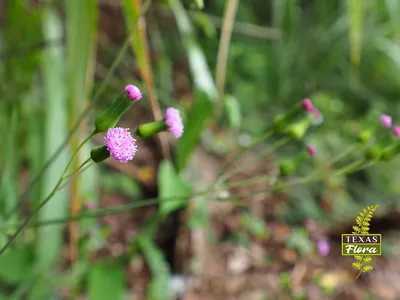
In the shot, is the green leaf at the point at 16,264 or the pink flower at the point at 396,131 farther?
the green leaf at the point at 16,264

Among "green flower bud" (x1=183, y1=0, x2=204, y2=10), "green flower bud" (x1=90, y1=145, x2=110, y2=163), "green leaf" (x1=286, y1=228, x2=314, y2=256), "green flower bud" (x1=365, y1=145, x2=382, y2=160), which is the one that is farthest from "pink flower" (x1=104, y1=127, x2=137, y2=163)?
"green leaf" (x1=286, y1=228, x2=314, y2=256)

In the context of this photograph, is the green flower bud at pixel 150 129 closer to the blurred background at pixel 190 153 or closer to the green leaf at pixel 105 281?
the blurred background at pixel 190 153

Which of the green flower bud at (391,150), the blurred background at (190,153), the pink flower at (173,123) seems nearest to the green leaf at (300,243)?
the blurred background at (190,153)

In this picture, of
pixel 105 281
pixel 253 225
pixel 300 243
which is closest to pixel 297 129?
pixel 105 281

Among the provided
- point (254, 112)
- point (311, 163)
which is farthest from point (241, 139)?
point (311, 163)

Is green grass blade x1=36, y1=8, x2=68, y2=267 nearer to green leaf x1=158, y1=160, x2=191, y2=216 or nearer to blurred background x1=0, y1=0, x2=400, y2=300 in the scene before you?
blurred background x1=0, y1=0, x2=400, y2=300

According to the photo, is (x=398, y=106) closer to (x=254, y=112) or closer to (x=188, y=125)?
(x=254, y=112)
